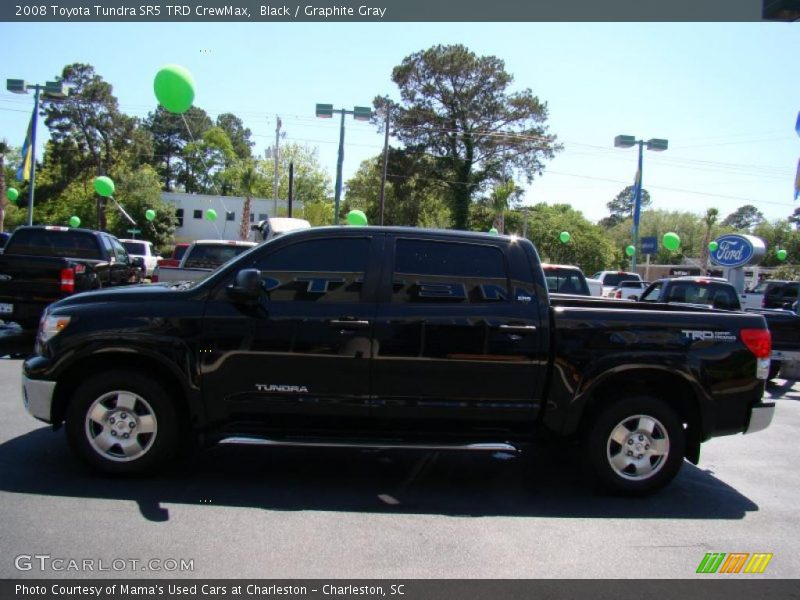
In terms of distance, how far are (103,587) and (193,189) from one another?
83.3m

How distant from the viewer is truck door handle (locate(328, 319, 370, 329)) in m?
4.63

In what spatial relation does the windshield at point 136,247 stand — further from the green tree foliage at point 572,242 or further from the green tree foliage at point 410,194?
the green tree foliage at point 572,242

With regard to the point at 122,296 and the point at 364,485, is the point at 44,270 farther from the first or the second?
the point at 364,485

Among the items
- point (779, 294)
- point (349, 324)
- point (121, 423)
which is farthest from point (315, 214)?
point (349, 324)

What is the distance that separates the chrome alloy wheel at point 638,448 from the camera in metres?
4.86

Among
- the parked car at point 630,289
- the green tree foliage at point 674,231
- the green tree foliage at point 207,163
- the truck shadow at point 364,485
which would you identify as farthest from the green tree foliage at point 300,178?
the truck shadow at point 364,485

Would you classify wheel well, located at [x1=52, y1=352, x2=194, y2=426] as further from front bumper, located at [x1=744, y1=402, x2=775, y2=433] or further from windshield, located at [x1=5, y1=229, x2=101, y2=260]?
windshield, located at [x1=5, y1=229, x2=101, y2=260]

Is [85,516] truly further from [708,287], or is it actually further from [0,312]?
[708,287]

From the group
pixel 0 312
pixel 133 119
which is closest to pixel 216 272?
pixel 0 312

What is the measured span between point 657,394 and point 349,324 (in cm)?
249

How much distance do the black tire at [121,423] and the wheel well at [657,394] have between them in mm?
3169

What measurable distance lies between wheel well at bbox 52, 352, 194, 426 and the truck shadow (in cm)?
52

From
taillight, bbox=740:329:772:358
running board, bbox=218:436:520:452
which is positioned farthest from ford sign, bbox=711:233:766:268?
running board, bbox=218:436:520:452

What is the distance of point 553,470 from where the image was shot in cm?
560
